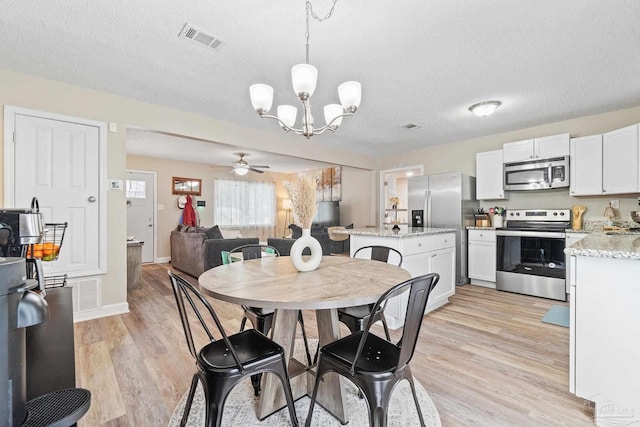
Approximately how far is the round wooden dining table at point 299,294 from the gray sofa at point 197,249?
281 centimetres

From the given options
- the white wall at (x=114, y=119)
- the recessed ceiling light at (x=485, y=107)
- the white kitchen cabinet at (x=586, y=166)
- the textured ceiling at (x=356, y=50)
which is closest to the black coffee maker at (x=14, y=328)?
the textured ceiling at (x=356, y=50)

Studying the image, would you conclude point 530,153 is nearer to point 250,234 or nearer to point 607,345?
point 607,345

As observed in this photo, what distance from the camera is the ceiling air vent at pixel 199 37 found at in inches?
81.6

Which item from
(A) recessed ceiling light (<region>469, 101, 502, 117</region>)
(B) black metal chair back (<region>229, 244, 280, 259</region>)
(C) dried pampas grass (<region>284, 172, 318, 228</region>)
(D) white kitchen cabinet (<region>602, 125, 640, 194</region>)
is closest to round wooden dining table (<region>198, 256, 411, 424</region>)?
(C) dried pampas grass (<region>284, 172, 318, 228</region>)

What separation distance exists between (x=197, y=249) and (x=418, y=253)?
3.49 m

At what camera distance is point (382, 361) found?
1.30 meters

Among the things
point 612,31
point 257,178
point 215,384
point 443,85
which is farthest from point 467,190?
point 257,178

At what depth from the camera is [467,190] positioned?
4645 mm

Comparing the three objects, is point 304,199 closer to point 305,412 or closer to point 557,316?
point 305,412

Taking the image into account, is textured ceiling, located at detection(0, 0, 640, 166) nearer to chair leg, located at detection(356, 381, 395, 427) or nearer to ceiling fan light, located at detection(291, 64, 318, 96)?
ceiling fan light, located at detection(291, 64, 318, 96)

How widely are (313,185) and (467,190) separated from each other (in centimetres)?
370

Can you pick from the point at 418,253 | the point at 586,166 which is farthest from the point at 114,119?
the point at 586,166

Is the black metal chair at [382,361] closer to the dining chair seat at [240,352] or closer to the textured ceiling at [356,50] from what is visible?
the dining chair seat at [240,352]

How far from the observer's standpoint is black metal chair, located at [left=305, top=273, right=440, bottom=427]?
1190mm
